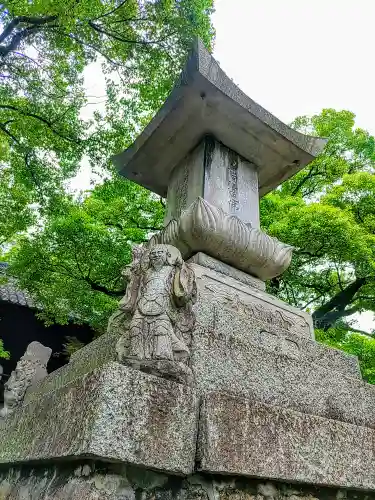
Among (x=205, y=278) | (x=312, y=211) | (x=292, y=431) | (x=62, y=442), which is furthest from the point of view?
(x=312, y=211)

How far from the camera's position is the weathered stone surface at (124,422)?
1.58 m

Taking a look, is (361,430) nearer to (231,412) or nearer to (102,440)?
(231,412)

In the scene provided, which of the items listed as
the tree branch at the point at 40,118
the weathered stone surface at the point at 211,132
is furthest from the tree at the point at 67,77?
the weathered stone surface at the point at 211,132

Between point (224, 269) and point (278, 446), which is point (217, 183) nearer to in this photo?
point (224, 269)

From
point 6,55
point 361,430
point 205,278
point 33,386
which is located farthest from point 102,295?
point 361,430

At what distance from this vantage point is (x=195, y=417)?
1836 millimetres

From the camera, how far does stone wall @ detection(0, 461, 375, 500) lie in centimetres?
160

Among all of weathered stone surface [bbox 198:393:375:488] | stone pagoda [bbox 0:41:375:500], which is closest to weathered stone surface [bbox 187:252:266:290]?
stone pagoda [bbox 0:41:375:500]

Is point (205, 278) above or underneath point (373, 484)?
above

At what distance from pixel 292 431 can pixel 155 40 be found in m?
6.97

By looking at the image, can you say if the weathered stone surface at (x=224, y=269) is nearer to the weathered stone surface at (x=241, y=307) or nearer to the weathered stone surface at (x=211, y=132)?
the weathered stone surface at (x=241, y=307)

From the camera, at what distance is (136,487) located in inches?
65.0

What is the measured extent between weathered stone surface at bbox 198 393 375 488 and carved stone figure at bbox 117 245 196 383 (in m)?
0.29

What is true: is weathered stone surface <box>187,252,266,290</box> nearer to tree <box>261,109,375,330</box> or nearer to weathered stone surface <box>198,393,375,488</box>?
weathered stone surface <box>198,393,375,488</box>
